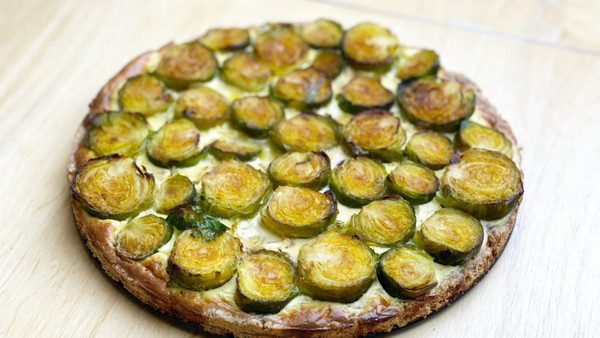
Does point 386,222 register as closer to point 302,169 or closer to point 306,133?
point 302,169

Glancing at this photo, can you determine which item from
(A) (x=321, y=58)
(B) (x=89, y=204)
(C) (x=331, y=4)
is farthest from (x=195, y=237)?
(C) (x=331, y=4)

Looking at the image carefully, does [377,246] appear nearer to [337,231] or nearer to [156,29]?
[337,231]

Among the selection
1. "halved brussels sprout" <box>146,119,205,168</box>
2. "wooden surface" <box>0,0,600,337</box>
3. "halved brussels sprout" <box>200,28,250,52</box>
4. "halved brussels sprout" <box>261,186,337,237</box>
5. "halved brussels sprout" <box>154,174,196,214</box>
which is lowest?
"wooden surface" <box>0,0,600,337</box>

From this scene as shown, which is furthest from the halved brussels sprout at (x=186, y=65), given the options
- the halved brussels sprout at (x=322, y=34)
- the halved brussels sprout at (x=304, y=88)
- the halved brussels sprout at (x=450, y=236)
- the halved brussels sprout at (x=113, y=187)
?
the halved brussels sprout at (x=450, y=236)

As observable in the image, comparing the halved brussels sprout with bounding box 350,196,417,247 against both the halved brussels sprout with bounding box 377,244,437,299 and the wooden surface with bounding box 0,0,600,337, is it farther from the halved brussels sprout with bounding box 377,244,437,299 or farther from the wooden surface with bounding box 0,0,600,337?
the wooden surface with bounding box 0,0,600,337

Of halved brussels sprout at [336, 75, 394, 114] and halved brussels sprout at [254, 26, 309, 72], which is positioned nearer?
halved brussels sprout at [336, 75, 394, 114]

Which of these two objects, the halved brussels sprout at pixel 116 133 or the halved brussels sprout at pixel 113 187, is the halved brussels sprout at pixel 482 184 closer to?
the halved brussels sprout at pixel 113 187

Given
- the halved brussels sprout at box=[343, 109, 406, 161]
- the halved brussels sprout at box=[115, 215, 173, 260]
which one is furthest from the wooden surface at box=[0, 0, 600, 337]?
the halved brussels sprout at box=[343, 109, 406, 161]
